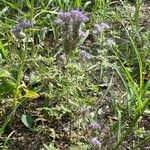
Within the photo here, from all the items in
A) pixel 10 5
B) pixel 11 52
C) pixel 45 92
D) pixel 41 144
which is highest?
pixel 10 5

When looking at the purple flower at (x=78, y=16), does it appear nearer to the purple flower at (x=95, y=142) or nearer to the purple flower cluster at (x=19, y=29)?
the purple flower cluster at (x=19, y=29)

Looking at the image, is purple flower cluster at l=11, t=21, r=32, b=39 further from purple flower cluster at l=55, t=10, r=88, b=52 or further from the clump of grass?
purple flower cluster at l=55, t=10, r=88, b=52

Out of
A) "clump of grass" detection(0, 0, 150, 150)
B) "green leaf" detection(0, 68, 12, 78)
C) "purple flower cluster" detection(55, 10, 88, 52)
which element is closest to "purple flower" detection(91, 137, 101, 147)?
"clump of grass" detection(0, 0, 150, 150)

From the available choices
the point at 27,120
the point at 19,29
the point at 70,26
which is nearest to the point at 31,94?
the point at 27,120

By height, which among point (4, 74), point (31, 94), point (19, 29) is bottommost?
point (31, 94)

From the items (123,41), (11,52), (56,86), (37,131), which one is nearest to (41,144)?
(37,131)

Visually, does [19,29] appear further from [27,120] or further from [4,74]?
[27,120]

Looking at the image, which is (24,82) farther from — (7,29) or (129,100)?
(129,100)

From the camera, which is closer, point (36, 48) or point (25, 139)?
point (25, 139)

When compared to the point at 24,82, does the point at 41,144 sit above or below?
below
